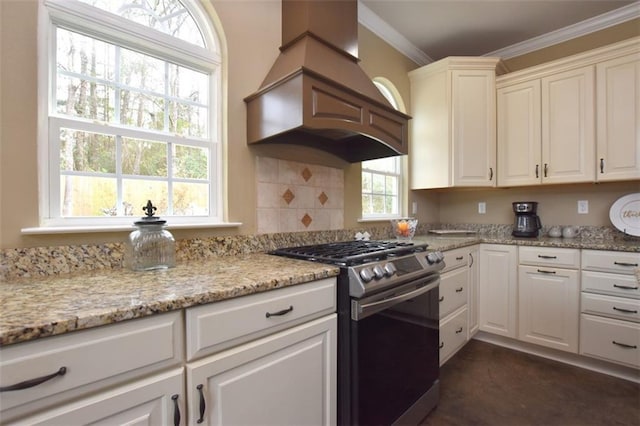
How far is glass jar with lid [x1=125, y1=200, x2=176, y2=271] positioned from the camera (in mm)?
1216

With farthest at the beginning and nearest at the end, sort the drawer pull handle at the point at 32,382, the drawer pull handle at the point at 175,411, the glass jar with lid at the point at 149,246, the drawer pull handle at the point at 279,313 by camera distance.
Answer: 1. the glass jar with lid at the point at 149,246
2. the drawer pull handle at the point at 279,313
3. the drawer pull handle at the point at 175,411
4. the drawer pull handle at the point at 32,382

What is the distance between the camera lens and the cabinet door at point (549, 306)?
2201 millimetres

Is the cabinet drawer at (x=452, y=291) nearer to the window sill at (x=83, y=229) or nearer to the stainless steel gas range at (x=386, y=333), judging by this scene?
the stainless steel gas range at (x=386, y=333)

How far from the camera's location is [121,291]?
0.89m

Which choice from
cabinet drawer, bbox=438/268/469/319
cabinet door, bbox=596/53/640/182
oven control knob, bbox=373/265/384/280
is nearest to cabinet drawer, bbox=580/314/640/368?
cabinet drawer, bbox=438/268/469/319

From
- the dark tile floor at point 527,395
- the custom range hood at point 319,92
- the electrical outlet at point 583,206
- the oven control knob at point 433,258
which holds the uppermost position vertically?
the custom range hood at point 319,92

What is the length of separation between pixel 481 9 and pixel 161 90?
8.20 feet

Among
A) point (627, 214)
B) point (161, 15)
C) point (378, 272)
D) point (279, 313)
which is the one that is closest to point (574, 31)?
point (627, 214)

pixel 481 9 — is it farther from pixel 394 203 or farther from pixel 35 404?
pixel 35 404

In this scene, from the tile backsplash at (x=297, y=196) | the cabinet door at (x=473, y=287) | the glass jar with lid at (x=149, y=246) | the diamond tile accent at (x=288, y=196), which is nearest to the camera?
the glass jar with lid at (x=149, y=246)

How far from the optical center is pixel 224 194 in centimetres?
167

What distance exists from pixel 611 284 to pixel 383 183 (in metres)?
1.79

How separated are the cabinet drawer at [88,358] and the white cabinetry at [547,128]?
2977mm

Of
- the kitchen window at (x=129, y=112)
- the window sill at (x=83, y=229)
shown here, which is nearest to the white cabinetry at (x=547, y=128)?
the kitchen window at (x=129, y=112)
